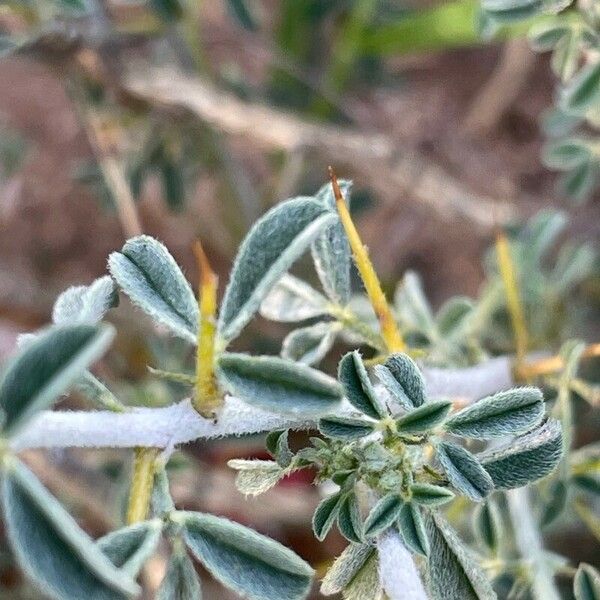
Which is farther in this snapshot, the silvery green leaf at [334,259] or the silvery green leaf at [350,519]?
the silvery green leaf at [334,259]

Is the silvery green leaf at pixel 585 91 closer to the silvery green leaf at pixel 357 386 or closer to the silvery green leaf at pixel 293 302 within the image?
the silvery green leaf at pixel 293 302

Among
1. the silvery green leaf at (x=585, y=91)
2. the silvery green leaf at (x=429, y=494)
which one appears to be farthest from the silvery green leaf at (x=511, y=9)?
the silvery green leaf at (x=429, y=494)

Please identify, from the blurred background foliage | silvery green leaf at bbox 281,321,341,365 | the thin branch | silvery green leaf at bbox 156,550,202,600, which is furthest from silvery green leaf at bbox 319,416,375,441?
the thin branch

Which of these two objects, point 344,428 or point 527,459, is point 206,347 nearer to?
point 344,428

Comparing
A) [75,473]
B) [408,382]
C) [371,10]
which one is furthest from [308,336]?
[371,10]

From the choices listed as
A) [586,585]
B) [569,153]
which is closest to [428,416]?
[586,585]

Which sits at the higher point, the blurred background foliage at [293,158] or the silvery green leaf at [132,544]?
the blurred background foliage at [293,158]

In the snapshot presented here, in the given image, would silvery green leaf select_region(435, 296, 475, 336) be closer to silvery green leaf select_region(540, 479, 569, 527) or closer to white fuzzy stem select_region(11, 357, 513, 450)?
silvery green leaf select_region(540, 479, 569, 527)
